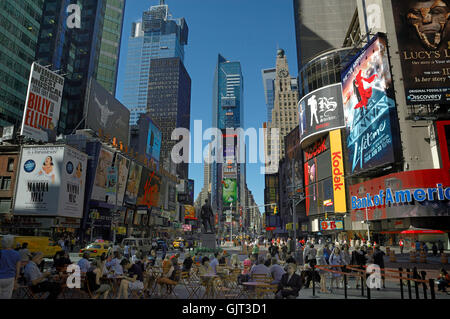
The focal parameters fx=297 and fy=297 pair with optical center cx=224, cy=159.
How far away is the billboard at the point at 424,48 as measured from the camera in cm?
3797

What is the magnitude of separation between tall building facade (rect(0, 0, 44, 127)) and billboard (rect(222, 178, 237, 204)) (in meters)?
54.9

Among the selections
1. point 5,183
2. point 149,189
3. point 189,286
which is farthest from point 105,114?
point 189,286

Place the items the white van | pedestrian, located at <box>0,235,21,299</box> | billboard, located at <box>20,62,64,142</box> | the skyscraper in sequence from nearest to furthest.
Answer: pedestrian, located at <box>0,235,21,299</box> < the white van < billboard, located at <box>20,62,64,142</box> < the skyscraper

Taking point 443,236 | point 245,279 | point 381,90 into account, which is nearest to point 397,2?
point 381,90

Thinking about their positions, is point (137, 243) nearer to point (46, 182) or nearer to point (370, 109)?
point (46, 182)

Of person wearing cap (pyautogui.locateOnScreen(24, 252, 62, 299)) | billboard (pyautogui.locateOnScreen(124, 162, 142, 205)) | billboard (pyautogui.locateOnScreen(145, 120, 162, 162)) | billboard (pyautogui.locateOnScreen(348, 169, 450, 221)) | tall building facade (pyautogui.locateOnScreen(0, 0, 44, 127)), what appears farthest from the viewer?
billboard (pyautogui.locateOnScreen(145, 120, 162, 162))

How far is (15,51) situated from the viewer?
205 feet

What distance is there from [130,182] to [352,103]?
45623mm

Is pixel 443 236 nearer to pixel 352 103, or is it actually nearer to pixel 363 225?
pixel 363 225

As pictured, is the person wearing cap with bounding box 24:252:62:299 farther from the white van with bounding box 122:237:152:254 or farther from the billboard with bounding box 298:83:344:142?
the billboard with bounding box 298:83:344:142

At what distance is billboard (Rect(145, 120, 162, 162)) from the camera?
83.1m

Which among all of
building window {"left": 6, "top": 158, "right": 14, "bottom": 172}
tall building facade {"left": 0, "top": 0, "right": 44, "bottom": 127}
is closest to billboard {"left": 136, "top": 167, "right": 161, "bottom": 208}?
building window {"left": 6, "top": 158, "right": 14, "bottom": 172}

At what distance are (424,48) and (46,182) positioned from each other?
179 ft

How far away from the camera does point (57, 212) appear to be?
39531 mm
